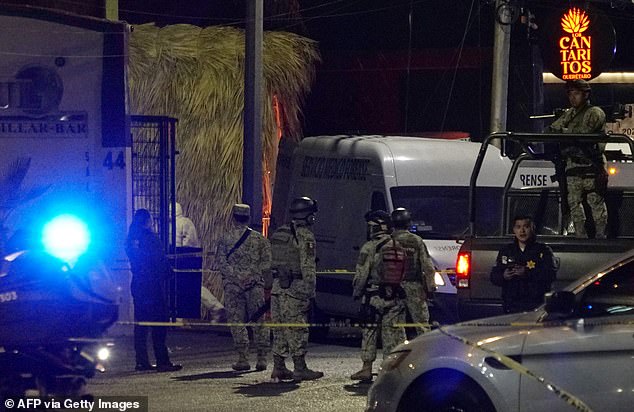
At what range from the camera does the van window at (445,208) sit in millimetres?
15688

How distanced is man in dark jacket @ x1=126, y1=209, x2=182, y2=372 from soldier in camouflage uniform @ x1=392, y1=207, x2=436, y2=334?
2746 mm

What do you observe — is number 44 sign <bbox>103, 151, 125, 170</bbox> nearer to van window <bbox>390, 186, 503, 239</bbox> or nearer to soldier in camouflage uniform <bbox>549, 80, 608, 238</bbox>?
van window <bbox>390, 186, 503, 239</bbox>

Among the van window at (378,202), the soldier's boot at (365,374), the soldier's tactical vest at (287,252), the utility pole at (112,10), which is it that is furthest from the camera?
the utility pole at (112,10)

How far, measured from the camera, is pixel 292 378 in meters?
13.1

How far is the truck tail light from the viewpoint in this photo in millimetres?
11836

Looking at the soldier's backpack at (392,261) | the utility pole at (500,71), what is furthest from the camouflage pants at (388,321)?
the utility pole at (500,71)

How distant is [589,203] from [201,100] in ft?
25.9

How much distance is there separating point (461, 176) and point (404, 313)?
13.6 ft

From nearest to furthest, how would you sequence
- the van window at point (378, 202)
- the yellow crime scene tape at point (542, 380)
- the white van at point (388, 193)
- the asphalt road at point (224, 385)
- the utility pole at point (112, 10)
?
the yellow crime scene tape at point (542, 380)
the asphalt road at point (224, 385)
the van window at point (378, 202)
the white van at point (388, 193)
the utility pole at point (112, 10)

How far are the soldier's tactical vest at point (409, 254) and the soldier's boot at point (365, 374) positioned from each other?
91cm

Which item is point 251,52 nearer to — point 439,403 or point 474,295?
point 474,295

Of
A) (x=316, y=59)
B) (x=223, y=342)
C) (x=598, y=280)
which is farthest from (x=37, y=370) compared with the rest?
(x=316, y=59)

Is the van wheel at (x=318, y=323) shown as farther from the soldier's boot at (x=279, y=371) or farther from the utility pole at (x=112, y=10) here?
the utility pole at (x=112, y=10)

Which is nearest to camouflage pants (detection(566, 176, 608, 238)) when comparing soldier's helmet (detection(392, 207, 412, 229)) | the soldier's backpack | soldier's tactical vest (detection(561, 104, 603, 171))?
soldier's tactical vest (detection(561, 104, 603, 171))
